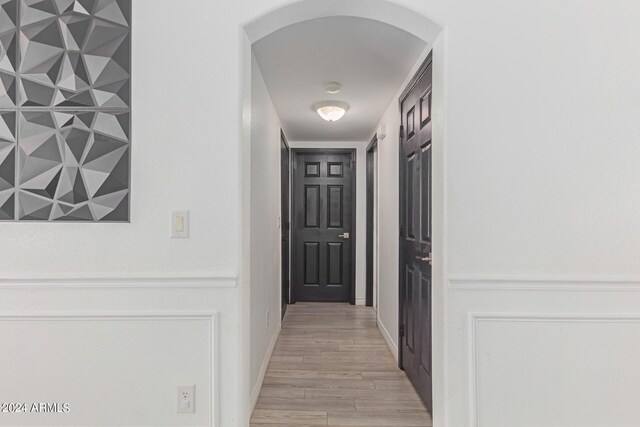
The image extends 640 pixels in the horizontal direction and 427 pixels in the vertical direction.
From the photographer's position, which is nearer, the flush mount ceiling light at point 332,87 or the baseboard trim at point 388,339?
the flush mount ceiling light at point 332,87

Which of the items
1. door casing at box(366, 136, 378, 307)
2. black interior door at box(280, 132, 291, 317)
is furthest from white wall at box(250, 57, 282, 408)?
door casing at box(366, 136, 378, 307)

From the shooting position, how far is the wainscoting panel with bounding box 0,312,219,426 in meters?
1.51

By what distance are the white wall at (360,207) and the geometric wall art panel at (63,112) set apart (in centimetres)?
324

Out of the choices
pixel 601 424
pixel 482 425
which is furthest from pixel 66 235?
pixel 601 424

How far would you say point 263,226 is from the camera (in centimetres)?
262

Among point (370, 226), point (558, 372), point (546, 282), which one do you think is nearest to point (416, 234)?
point (546, 282)

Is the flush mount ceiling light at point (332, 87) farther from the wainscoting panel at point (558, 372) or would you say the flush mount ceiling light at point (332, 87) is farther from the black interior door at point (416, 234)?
the wainscoting panel at point (558, 372)

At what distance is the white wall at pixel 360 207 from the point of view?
4715 mm

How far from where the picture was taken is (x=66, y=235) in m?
1.52

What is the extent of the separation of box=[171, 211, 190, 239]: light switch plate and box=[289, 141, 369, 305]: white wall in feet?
10.8

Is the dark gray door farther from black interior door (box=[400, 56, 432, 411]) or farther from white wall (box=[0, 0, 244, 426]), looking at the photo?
white wall (box=[0, 0, 244, 426])

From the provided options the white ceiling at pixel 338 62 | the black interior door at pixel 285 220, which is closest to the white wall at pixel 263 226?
the white ceiling at pixel 338 62

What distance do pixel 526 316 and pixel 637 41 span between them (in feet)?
4.10

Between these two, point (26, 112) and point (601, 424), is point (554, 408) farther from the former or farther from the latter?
point (26, 112)
